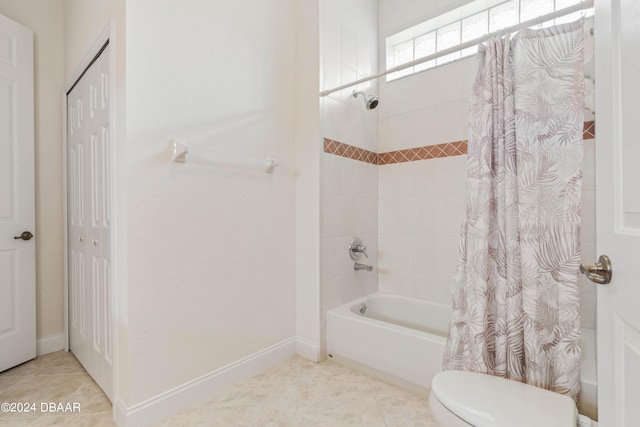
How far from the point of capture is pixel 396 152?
2420 mm

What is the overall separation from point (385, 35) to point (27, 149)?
2646 mm

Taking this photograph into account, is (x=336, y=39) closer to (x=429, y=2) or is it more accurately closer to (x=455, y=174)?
(x=429, y=2)

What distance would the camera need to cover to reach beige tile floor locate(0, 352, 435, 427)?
1.41m

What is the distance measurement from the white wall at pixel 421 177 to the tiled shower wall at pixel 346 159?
0.32ft

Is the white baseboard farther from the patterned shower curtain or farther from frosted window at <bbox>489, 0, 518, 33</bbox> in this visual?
frosted window at <bbox>489, 0, 518, 33</bbox>

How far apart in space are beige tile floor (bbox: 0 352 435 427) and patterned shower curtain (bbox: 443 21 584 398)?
0.40 meters

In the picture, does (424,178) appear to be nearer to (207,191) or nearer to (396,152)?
(396,152)

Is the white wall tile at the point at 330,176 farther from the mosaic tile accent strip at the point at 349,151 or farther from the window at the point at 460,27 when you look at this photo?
the window at the point at 460,27

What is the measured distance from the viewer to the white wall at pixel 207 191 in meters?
1.38

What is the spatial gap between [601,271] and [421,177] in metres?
1.57

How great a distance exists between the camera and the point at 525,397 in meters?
1.11

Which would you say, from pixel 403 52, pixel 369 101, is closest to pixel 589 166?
pixel 369 101

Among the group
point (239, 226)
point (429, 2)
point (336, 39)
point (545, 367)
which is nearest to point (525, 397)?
point (545, 367)

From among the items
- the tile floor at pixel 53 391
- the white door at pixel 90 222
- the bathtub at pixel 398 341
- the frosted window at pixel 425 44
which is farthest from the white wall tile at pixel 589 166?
the tile floor at pixel 53 391
